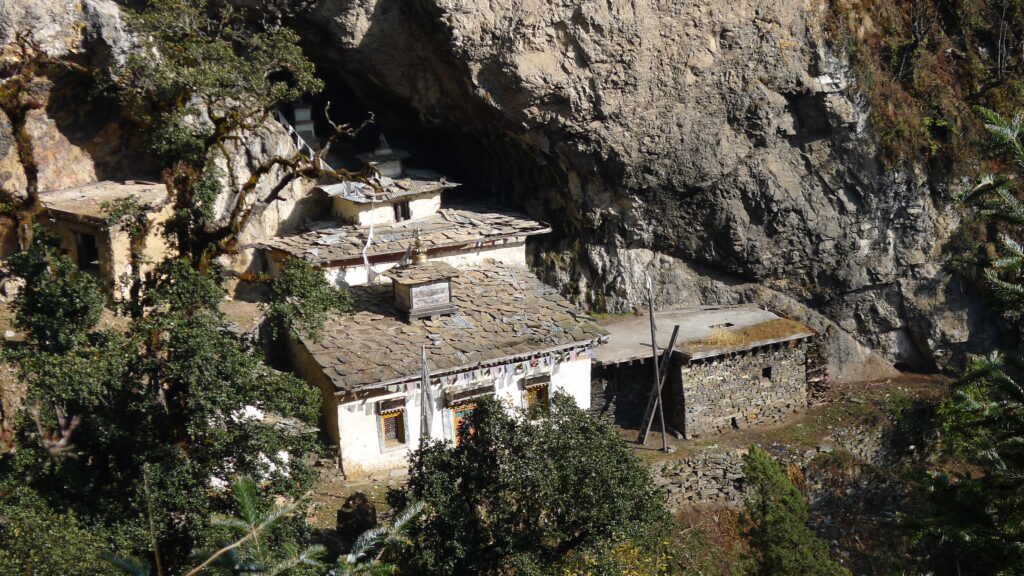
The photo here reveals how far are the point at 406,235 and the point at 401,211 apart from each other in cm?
125

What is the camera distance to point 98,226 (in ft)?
74.3

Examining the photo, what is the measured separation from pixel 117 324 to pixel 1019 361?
70.0 ft

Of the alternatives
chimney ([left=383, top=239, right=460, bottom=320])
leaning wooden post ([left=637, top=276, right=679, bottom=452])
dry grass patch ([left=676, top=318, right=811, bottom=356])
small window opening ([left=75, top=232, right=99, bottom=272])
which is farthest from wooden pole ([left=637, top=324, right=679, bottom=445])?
small window opening ([left=75, top=232, right=99, bottom=272])

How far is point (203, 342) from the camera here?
14.1m

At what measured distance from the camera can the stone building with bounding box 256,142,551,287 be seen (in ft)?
77.4

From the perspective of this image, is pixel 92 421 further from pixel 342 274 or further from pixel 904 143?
pixel 904 143

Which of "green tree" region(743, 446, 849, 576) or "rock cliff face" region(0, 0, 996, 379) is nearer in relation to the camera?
"green tree" region(743, 446, 849, 576)

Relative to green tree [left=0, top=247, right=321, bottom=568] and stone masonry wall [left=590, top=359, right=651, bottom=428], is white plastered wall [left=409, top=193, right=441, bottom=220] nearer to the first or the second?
stone masonry wall [left=590, top=359, right=651, bottom=428]

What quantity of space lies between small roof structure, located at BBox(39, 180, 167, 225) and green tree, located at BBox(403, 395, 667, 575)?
1195 cm

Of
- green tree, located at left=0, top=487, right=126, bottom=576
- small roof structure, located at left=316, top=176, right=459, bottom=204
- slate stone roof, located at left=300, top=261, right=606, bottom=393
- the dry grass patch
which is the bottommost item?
the dry grass patch

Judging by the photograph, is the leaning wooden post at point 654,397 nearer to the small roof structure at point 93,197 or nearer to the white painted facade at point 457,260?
the white painted facade at point 457,260

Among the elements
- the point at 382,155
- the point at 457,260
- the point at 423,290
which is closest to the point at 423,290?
the point at 423,290

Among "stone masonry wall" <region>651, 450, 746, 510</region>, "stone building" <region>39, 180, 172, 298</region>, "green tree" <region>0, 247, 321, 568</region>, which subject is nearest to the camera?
"green tree" <region>0, 247, 321, 568</region>

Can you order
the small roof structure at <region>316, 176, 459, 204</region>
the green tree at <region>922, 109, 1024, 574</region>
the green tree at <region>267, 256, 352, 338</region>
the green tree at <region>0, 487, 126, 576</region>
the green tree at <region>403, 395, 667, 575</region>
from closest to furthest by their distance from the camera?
the green tree at <region>922, 109, 1024, 574</region>
the green tree at <region>0, 487, 126, 576</region>
the green tree at <region>403, 395, 667, 575</region>
the green tree at <region>267, 256, 352, 338</region>
the small roof structure at <region>316, 176, 459, 204</region>
